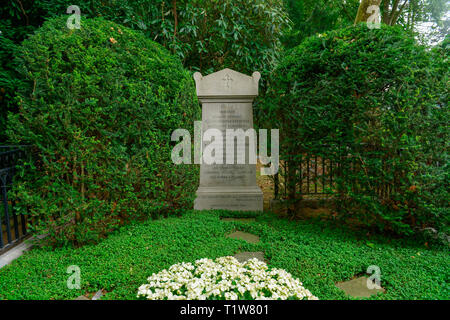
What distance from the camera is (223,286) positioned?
1.98m

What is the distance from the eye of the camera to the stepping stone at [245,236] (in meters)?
3.63

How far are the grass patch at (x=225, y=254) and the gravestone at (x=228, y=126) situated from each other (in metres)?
1.03

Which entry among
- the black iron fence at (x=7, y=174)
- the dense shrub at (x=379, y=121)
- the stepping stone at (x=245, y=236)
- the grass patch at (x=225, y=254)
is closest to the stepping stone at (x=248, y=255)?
the grass patch at (x=225, y=254)

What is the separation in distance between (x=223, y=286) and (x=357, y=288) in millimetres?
1411

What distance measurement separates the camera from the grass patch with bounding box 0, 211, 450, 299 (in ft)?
8.12

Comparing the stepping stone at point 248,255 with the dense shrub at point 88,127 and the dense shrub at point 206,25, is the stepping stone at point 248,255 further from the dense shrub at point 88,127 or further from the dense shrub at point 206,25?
the dense shrub at point 206,25

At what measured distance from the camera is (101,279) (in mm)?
2576

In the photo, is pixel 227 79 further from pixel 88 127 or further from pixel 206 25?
pixel 206 25

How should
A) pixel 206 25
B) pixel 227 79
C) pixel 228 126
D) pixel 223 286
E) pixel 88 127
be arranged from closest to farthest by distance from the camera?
pixel 223 286 < pixel 88 127 < pixel 227 79 < pixel 228 126 < pixel 206 25

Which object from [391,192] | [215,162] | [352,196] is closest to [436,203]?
[391,192]

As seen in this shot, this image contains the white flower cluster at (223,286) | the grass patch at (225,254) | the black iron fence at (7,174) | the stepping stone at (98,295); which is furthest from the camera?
the black iron fence at (7,174)

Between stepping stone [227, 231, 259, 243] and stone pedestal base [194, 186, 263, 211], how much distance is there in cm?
114

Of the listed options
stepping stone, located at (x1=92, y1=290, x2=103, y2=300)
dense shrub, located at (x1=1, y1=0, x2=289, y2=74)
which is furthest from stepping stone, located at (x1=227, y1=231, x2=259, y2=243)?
dense shrub, located at (x1=1, y1=0, x2=289, y2=74)

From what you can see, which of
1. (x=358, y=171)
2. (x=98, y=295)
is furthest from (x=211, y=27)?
(x=98, y=295)
